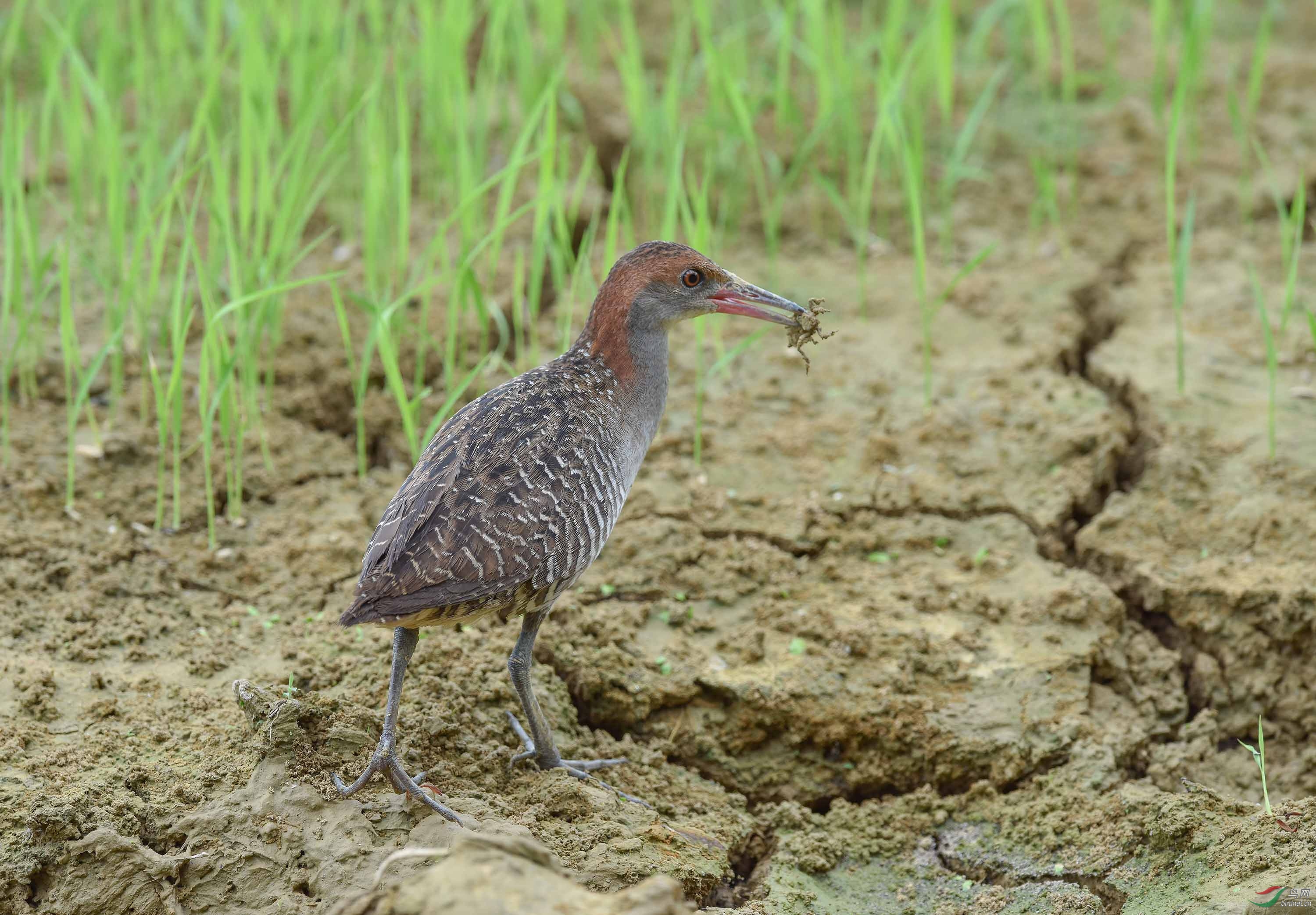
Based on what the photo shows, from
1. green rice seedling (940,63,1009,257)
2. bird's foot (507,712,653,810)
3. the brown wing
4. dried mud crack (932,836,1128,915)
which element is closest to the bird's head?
the brown wing

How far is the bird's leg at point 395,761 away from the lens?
2.92 metres

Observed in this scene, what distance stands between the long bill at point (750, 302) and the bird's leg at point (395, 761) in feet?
3.77

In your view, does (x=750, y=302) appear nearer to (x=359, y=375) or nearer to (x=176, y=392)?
(x=359, y=375)

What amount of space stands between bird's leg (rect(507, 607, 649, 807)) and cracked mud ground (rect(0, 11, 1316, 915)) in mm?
63

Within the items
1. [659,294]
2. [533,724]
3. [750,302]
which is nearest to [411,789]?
[533,724]

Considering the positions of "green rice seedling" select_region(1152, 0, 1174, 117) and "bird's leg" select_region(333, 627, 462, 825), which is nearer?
"bird's leg" select_region(333, 627, 462, 825)

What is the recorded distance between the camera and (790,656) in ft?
12.3

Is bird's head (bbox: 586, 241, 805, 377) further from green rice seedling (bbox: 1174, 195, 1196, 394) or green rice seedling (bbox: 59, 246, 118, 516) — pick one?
green rice seedling (bbox: 1174, 195, 1196, 394)

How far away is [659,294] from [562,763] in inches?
46.5

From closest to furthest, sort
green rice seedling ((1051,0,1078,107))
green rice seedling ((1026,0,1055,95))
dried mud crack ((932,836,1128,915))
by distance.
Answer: dried mud crack ((932,836,1128,915)), green rice seedling ((1051,0,1078,107)), green rice seedling ((1026,0,1055,95))

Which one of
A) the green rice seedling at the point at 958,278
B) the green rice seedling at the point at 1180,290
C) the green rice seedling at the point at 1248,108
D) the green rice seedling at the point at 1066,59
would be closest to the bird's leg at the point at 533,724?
the green rice seedling at the point at 958,278

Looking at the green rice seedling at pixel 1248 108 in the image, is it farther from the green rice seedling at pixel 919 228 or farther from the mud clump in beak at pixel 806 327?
the mud clump in beak at pixel 806 327

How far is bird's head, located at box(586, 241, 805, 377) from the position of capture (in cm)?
343

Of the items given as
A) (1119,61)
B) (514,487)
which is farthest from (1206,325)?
(514,487)
